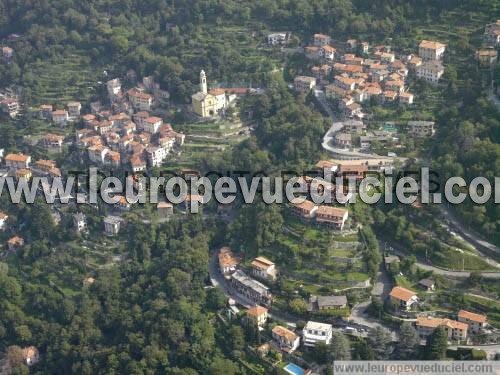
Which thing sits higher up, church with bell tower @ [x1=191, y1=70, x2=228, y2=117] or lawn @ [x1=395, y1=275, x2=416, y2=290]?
church with bell tower @ [x1=191, y1=70, x2=228, y2=117]

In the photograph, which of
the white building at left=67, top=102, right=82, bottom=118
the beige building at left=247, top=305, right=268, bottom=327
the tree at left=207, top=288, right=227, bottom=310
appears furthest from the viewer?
the white building at left=67, top=102, right=82, bottom=118

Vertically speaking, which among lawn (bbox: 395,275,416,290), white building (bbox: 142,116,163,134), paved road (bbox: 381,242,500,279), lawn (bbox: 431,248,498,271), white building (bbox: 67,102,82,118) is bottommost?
lawn (bbox: 395,275,416,290)

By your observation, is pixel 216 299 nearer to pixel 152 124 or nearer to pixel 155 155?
pixel 155 155

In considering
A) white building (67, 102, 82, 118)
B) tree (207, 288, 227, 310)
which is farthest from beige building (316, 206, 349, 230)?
white building (67, 102, 82, 118)

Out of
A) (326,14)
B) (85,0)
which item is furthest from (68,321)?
(85,0)

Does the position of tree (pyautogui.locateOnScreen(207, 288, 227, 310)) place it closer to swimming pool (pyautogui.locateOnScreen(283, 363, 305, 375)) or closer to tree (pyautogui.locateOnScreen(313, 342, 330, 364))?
swimming pool (pyautogui.locateOnScreen(283, 363, 305, 375))

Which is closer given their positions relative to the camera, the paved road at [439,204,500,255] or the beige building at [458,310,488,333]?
the beige building at [458,310,488,333]

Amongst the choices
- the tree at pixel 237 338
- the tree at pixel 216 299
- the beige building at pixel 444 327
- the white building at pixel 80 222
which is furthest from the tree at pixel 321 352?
the white building at pixel 80 222
